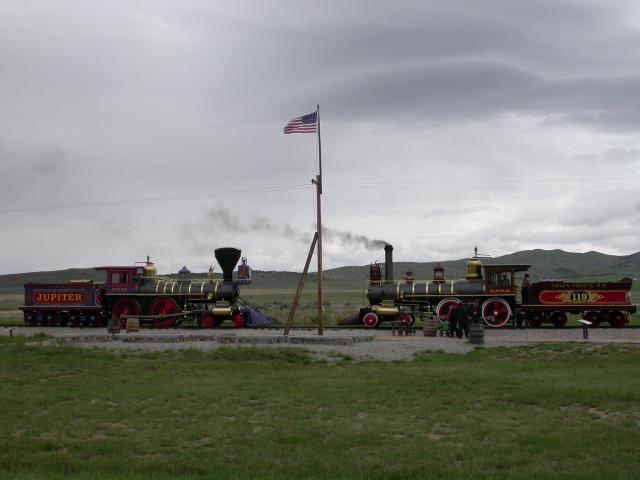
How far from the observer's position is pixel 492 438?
9672mm

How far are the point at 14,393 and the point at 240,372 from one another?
5.02m

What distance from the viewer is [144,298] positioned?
1404 inches

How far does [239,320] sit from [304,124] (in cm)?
1142

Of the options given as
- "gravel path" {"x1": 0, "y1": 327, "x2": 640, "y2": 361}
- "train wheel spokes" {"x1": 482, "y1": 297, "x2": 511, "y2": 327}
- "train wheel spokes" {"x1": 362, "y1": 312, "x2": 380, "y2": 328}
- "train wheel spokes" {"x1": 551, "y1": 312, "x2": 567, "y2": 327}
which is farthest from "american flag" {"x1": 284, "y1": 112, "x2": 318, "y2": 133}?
"train wheel spokes" {"x1": 551, "y1": 312, "x2": 567, "y2": 327}

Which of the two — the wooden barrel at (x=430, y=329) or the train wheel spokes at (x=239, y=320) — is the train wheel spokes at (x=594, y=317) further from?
the train wheel spokes at (x=239, y=320)

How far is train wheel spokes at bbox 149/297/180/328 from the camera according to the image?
114 feet

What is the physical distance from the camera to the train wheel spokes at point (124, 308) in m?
35.6

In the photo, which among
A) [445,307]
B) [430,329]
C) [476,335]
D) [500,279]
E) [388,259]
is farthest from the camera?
[388,259]

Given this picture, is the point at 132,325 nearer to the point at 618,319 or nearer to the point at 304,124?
the point at 304,124

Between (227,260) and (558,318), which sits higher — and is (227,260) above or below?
above

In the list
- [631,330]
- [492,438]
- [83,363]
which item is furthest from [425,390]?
[631,330]

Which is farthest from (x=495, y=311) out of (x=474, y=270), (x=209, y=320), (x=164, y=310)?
(x=164, y=310)

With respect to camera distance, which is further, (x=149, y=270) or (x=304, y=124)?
(x=149, y=270)

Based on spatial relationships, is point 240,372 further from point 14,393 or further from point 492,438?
point 492,438
